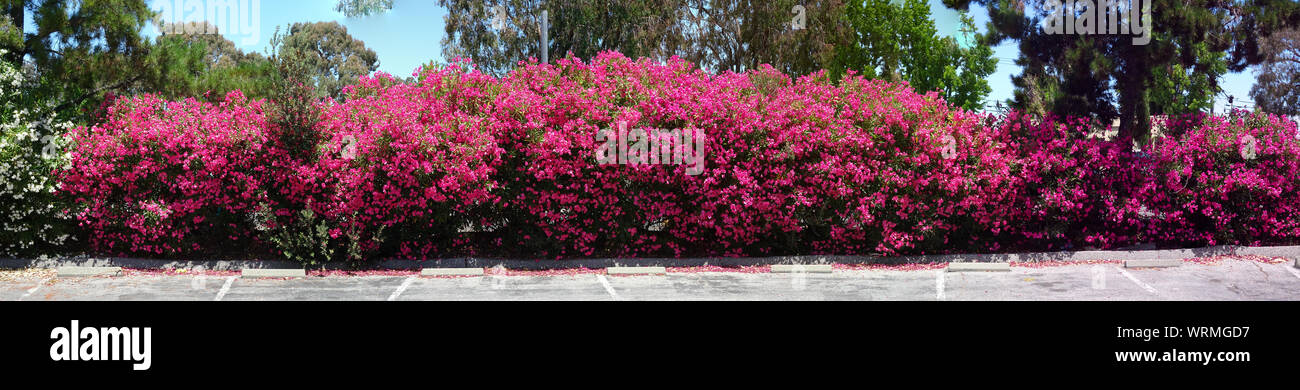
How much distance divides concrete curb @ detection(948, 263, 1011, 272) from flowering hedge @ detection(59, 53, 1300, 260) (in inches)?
27.2

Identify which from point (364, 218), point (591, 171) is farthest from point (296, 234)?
point (591, 171)

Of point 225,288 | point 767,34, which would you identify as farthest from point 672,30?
point 225,288

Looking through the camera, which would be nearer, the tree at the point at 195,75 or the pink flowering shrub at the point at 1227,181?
the pink flowering shrub at the point at 1227,181

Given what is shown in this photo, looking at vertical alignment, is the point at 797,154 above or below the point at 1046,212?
above

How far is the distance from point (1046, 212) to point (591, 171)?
626cm

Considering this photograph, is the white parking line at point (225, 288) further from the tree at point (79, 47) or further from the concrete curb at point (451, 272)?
the tree at point (79, 47)

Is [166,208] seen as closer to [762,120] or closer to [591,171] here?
[591,171]

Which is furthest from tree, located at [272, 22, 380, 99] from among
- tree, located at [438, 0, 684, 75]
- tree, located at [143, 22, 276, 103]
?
tree, located at [143, 22, 276, 103]

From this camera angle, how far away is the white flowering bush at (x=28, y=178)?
1093 cm

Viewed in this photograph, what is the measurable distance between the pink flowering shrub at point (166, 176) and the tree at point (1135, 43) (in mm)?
10877

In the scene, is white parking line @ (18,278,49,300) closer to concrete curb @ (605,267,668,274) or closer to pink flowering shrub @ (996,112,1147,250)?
concrete curb @ (605,267,668,274)

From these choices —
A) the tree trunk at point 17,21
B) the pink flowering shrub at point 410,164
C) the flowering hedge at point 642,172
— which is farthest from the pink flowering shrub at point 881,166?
the tree trunk at point 17,21

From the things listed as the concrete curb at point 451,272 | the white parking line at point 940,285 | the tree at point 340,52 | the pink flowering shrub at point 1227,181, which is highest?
the tree at point 340,52

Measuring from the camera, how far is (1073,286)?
403 inches
